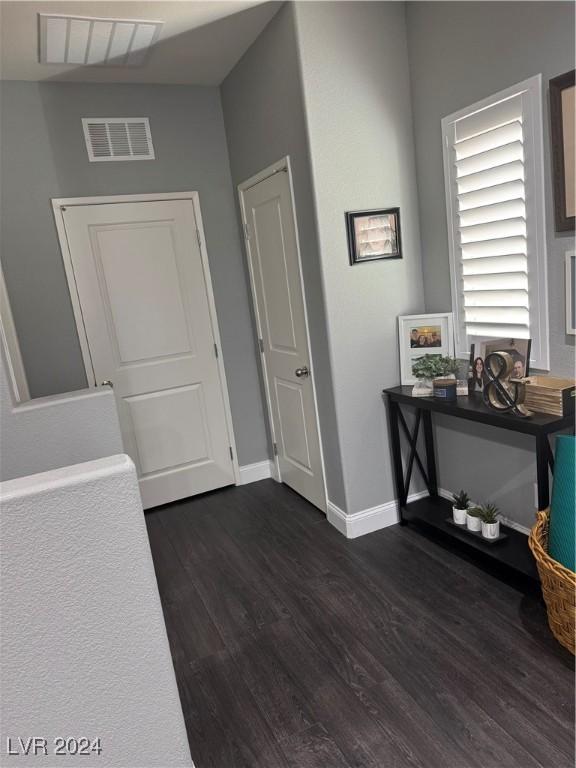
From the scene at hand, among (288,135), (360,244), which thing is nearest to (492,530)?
(360,244)

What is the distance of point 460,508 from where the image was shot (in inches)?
106

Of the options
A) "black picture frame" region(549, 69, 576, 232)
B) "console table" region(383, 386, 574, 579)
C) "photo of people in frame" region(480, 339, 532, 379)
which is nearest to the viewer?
"black picture frame" region(549, 69, 576, 232)

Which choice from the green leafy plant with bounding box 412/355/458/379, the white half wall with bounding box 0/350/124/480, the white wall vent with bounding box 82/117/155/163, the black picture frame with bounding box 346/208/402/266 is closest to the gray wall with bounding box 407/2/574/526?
the black picture frame with bounding box 346/208/402/266

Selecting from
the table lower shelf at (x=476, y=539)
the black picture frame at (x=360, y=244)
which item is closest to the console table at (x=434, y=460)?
the table lower shelf at (x=476, y=539)

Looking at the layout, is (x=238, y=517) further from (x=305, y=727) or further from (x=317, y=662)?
(x=305, y=727)

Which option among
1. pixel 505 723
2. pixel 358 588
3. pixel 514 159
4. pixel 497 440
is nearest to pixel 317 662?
pixel 358 588

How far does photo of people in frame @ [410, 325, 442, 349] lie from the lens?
2.77m

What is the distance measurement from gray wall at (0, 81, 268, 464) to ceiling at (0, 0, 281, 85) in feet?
0.37

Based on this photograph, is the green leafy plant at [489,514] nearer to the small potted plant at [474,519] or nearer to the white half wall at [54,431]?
the small potted plant at [474,519]

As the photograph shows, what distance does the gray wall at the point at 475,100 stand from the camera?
2.07 meters

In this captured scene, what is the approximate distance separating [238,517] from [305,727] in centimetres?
169

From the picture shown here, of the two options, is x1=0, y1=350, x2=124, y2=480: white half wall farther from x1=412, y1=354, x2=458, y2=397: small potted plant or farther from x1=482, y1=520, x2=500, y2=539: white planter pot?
x1=482, y1=520, x2=500, y2=539: white planter pot

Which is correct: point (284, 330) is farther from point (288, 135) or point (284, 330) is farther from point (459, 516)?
point (459, 516)

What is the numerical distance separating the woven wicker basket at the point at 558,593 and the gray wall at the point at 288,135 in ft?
3.87
